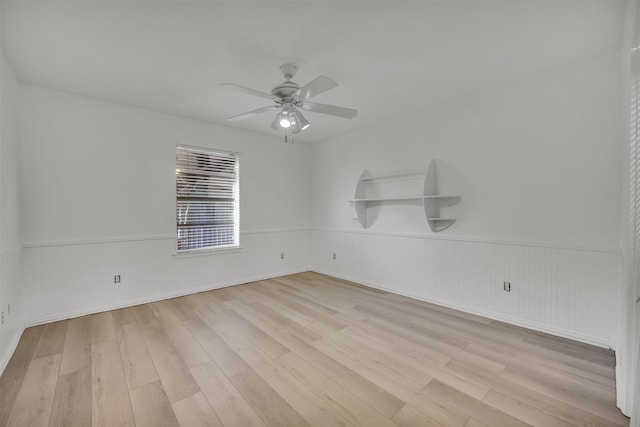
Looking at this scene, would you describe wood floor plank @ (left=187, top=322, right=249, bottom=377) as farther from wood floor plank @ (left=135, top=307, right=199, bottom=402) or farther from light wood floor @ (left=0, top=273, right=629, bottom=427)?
wood floor plank @ (left=135, top=307, right=199, bottom=402)

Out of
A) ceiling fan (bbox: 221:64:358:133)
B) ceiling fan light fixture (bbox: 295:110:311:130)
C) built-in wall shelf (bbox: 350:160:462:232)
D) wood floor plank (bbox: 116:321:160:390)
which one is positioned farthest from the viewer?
built-in wall shelf (bbox: 350:160:462:232)

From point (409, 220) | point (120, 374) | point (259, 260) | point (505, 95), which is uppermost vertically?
point (505, 95)

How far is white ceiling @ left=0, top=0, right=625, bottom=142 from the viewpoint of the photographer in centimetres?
180

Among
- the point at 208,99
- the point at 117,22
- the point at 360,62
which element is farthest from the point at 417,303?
the point at 117,22

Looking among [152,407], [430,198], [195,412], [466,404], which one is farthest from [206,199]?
[466,404]

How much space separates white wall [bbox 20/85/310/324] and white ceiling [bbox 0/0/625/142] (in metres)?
0.40

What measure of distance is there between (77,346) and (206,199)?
233cm

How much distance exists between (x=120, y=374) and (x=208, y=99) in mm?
2879

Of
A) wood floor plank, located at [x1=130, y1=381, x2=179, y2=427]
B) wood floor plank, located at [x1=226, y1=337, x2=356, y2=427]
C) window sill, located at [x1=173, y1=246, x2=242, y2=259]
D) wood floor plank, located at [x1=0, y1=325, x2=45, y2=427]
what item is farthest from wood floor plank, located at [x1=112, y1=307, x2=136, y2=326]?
wood floor plank, located at [x1=226, y1=337, x2=356, y2=427]

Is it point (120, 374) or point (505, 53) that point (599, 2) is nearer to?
point (505, 53)

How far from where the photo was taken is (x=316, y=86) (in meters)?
2.17

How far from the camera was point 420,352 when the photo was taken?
233 cm

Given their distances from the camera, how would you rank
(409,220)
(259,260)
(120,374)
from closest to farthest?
(120,374), (409,220), (259,260)

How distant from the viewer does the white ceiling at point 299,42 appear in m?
1.80
